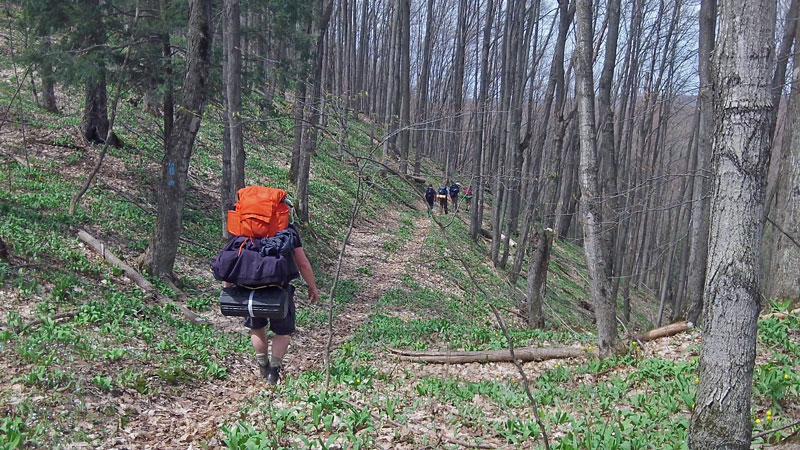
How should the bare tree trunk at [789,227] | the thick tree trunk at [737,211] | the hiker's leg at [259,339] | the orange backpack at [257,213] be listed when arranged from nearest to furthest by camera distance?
the thick tree trunk at [737,211] < the orange backpack at [257,213] < the hiker's leg at [259,339] < the bare tree trunk at [789,227]

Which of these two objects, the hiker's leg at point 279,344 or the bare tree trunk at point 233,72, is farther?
the bare tree trunk at point 233,72

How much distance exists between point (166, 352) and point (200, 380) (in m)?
0.69

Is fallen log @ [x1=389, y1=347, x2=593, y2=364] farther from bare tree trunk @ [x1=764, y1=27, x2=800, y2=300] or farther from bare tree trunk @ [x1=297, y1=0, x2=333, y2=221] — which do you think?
bare tree trunk @ [x1=297, y1=0, x2=333, y2=221]

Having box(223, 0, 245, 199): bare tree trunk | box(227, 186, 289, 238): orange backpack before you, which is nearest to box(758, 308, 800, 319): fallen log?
box(227, 186, 289, 238): orange backpack

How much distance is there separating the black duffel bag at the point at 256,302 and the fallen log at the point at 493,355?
10.8 ft

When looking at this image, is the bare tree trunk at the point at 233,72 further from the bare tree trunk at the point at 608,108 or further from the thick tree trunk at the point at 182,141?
the bare tree trunk at the point at 608,108

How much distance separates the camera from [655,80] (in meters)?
29.8

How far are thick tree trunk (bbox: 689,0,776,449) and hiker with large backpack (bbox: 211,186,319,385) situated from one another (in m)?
3.26

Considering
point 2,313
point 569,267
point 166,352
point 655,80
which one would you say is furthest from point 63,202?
point 655,80

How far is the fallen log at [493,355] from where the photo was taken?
7.76 meters

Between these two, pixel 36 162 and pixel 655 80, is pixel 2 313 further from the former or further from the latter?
pixel 655 80

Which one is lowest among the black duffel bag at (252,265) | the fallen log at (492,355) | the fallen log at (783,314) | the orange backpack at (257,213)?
the fallen log at (492,355)

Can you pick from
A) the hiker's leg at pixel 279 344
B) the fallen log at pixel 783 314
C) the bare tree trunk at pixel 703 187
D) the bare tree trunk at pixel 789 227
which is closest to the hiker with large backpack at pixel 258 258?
the hiker's leg at pixel 279 344

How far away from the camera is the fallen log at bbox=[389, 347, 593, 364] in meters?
7.76
